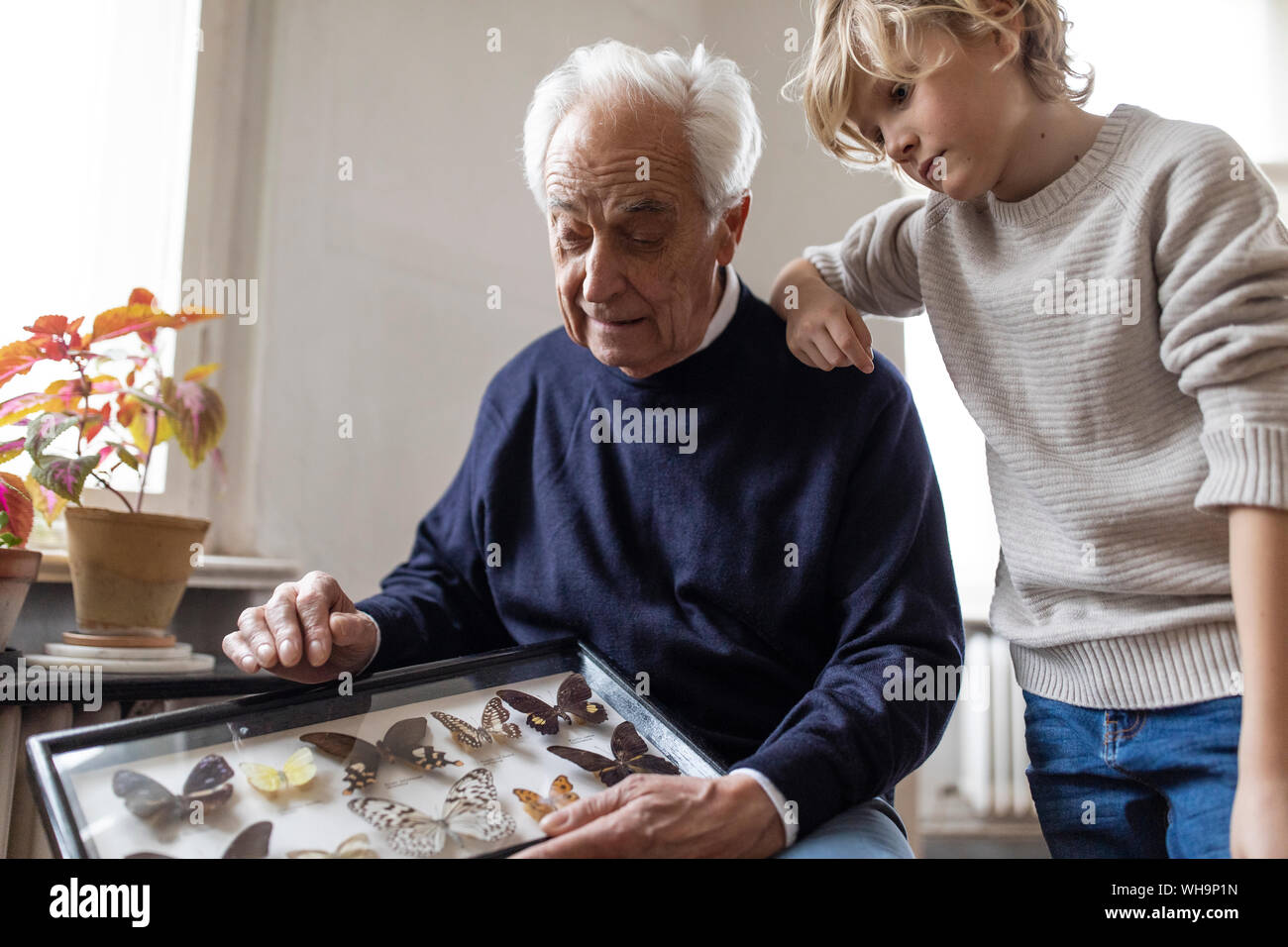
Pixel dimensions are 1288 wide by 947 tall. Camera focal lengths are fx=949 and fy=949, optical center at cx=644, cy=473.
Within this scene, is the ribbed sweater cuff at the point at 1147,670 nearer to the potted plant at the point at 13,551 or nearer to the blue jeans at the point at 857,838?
the blue jeans at the point at 857,838

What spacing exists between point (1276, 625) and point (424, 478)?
150 centimetres

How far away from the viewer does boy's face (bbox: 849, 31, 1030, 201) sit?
35.8 inches

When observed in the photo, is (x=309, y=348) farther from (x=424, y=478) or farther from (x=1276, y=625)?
(x=1276, y=625)

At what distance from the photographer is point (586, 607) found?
1169 mm

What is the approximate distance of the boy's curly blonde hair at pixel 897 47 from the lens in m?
0.91

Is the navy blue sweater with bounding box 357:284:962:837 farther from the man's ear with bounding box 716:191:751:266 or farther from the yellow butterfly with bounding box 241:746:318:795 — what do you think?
the yellow butterfly with bounding box 241:746:318:795

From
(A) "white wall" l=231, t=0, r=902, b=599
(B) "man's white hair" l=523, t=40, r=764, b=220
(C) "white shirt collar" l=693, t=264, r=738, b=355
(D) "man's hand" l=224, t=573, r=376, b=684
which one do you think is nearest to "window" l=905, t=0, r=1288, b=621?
(A) "white wall" l=231, t=0, r=902, b=599

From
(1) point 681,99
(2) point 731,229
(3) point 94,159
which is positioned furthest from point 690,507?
(3) point 94,159

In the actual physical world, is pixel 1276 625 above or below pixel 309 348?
below

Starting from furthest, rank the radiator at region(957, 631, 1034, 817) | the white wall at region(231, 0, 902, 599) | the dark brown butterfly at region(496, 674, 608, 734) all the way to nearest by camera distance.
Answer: the radiator at region(957, 631, 1034, 817) → the white wall at region(231, 0, 902, 599) → the dark brown butterfly at region(496, 674, 608, 734)

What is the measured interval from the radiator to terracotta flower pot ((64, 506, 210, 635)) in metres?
2.85

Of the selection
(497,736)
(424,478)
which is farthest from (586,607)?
(424,478)

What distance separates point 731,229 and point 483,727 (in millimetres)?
713

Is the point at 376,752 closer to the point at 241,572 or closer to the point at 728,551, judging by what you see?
the point at 728,551
